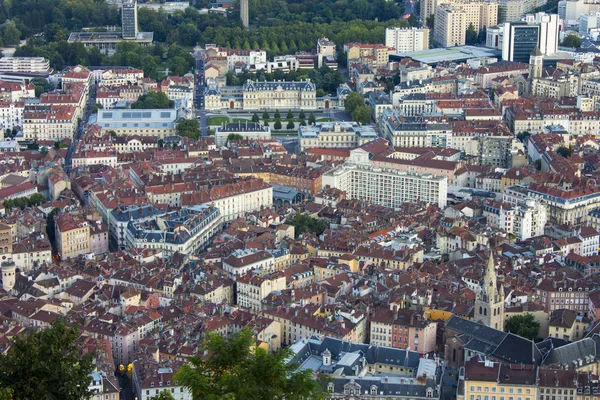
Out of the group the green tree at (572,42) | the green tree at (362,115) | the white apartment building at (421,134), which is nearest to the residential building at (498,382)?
the white apartment building at (421,134)

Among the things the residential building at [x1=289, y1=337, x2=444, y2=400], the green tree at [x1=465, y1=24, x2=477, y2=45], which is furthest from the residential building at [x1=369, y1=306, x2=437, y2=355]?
the green tree at [x1=465, y1=24, x2=477, y2=45]

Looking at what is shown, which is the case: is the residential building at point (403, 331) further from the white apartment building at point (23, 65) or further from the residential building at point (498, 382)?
the white apartment building at point (23, 65)

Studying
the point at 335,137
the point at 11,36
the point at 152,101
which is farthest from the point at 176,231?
the point at 11,36

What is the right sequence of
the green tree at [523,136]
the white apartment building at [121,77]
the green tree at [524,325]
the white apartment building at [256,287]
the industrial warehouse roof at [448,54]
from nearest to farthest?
the green tree at [524,325], the white apartment building at [256,287], the green tree at [523,136], the white apartment building at [121,77], the industrial warehouse roof at [448,54]

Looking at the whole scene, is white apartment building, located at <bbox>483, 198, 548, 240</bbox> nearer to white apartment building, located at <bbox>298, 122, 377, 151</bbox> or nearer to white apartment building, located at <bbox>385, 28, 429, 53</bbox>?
white apartment building, located at <bbox>298, 122, 377, 151</bbox>

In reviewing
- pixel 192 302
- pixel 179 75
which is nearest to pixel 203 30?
pixel 179 75

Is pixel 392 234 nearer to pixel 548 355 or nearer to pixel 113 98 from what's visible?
pixel 548 355
